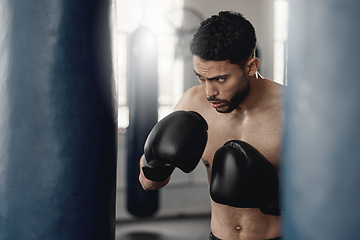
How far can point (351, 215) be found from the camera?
1.03 feet

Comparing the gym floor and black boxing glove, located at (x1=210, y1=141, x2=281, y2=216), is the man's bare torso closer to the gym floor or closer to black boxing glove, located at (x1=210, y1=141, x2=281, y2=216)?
black boxing glove, located at (x1=210, y1=141, x2=281, y2=216)

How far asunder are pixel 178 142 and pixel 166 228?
275 centimetres

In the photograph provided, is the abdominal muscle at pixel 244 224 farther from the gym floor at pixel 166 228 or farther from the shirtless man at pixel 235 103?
the gym floor at pixel 166 228

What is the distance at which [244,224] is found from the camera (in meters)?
1.29

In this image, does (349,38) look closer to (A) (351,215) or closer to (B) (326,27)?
(B) (326,27)

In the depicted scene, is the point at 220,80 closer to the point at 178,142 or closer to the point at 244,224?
the point at 178,142

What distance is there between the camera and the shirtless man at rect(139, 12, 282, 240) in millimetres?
1168

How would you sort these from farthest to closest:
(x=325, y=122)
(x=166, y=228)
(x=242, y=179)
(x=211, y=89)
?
(x=166, y=228), (x=211, y=89), (x=242, y=179), (x=325, y=122)

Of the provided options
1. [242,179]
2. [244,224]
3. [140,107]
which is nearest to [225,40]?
[242,179]

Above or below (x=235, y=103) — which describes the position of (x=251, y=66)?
above

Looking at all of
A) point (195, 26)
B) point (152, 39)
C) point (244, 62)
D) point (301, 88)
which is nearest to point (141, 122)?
point (152, 39)

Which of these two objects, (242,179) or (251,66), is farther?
(251,66)

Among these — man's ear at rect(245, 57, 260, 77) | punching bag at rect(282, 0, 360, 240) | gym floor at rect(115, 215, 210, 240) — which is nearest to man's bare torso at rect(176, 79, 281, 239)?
man's ear at rect(245, 57, 260, 77)

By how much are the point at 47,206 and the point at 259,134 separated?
0.78m
